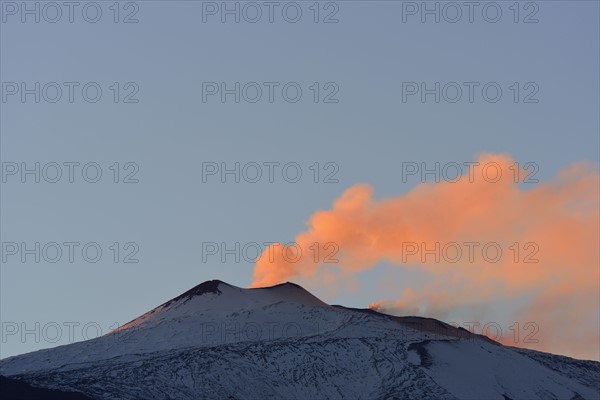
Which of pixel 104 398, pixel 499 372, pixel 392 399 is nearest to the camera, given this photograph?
pixel 104 398

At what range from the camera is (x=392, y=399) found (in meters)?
184

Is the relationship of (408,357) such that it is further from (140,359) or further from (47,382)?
(47,382)

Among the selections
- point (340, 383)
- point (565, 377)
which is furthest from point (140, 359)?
point (565, 377)

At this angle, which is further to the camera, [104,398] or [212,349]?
[212,349]

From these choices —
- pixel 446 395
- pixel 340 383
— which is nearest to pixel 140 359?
pixel 340 383

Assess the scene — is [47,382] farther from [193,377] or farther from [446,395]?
[446,395]

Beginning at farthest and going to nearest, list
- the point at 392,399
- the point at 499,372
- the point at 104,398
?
the point at 499,372, the point at 392,399, the point at 104,398

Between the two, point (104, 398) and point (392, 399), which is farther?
point (392, 399)

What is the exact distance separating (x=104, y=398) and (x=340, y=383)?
105ft

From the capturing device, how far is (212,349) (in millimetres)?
196500

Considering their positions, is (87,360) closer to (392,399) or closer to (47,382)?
(47,382)

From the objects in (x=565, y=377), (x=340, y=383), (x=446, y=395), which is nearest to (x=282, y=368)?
(x=340, y=383)

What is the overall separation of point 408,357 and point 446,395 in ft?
44.1

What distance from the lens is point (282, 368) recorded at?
19225 centimetres
